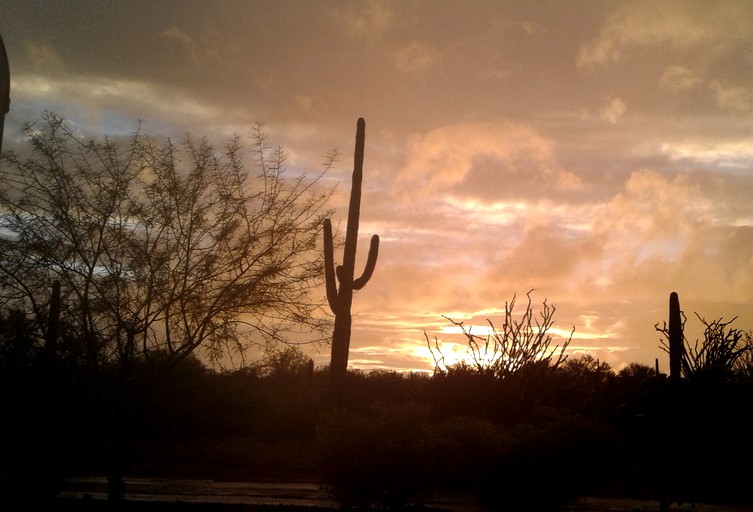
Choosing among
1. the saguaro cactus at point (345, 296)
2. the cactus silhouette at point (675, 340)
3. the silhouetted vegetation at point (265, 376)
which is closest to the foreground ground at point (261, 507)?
the silhouetted vegetation at point (265, 376)

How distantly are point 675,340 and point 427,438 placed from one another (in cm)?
1141

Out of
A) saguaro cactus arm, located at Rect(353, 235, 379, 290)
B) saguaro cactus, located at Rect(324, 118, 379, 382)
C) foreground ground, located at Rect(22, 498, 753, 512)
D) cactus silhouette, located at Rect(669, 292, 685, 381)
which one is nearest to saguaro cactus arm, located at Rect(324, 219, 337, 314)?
saguaro cactus, located at Rect(324, 118, 379, 382)

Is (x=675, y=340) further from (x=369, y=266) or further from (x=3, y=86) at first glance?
(x=3, y=86)

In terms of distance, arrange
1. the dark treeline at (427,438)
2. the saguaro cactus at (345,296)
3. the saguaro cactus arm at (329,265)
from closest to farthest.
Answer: the dark treeline at (427,438), the saguaro cactus arm at (329,265), the saguaro cactus at (345,296)

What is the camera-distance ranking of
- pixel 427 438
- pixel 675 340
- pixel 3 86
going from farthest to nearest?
pixel 675 340
pixel 427 438
pixel 3 86

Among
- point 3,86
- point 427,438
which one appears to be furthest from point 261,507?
point 3,86

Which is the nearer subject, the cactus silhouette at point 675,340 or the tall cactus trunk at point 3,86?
the tall cactus trunk at point 3,86

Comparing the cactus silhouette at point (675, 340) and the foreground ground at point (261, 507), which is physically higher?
the cactus silhouette at point (675, 340)

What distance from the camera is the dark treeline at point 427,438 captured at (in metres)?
15.4

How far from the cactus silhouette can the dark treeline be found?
17.8 inches

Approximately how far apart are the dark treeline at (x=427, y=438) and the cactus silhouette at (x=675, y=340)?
0.45 meters

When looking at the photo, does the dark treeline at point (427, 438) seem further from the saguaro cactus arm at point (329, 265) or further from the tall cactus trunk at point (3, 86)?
the tall cactus trunk at point (3, 86)

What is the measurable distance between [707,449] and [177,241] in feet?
48.0

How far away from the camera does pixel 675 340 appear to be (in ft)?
80.3
